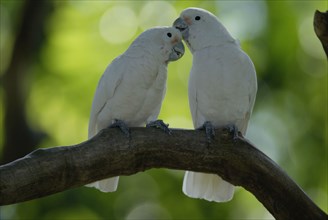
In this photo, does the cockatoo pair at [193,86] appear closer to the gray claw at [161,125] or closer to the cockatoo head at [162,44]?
the cockatoo head at [162,44]

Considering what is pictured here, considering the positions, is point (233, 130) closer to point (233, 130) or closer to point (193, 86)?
point (233, 130)

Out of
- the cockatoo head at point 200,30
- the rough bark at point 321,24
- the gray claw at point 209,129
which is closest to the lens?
the rough bark at point 321,24

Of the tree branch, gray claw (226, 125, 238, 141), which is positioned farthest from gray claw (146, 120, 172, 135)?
gray claw (226, 125, 238, 141)

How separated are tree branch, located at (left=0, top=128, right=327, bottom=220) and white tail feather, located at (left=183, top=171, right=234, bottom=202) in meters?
0.62

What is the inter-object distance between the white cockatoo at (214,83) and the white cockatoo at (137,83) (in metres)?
0.20

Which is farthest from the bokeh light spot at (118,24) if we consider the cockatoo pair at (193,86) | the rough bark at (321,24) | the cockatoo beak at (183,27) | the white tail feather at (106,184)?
the rough bark at (321,24)

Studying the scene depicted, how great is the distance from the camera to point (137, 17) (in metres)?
9.88

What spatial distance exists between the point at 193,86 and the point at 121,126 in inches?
28.6

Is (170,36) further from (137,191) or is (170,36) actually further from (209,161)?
(137,191)

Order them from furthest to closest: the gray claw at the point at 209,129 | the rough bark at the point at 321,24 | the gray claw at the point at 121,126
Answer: the gray claw at the point at 209,129, the gray claw at the point at 121,126, the rough bark at the point at 321,24

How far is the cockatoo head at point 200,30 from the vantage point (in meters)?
5.40

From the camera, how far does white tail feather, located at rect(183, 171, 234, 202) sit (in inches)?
212

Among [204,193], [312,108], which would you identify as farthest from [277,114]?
[204,193]

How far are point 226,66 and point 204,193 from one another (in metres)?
1.04
